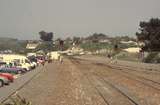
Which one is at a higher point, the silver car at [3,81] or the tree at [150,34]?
the tree at [150,34]

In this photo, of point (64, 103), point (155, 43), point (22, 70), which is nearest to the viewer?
point (64, 103)

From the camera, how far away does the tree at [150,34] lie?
118 meters

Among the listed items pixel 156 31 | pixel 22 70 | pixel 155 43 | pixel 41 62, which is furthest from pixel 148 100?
pixel 156 31

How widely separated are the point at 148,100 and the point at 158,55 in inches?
2770

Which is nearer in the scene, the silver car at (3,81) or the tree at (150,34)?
the silver car at (3,81)

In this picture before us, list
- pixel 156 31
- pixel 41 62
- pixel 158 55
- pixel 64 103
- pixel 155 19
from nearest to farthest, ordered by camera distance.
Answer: pixel 64 103
pixel 158 55
pixel 41 62
pixel 156 31
pixel 155 19

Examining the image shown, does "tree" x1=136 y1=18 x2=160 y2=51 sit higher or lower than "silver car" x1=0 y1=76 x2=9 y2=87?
A: higher

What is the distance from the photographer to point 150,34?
127m

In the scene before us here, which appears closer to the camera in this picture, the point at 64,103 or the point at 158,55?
the point at 64,103

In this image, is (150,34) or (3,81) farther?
(150,34)

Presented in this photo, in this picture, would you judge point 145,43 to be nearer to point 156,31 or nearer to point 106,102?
point 156,31

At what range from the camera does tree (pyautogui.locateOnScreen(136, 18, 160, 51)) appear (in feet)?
387

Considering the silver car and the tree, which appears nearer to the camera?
the silver car

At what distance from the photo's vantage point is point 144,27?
134 meters
